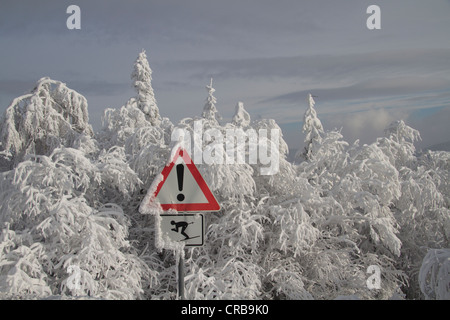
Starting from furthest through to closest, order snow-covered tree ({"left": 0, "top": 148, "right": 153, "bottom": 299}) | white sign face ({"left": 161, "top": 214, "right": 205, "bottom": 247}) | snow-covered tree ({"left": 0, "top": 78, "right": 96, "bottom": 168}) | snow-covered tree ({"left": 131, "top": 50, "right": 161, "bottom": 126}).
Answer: snow-covered tree ({"left": 131, "top": 50, "right": 161, "bottom": 126}) → snow-covered tree ({"left": 0, "top": 78, "right": 96, "bottom": 168}) → snow-covered tree ({"left": 0, "top": 148, "right": 153, "bottom": 299}) → white sign face ({"left": 161, "top": 214, "right": 205, "bottom": 247})

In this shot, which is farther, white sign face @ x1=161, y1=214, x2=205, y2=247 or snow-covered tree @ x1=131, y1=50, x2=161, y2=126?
snow-covered tree @ x1=131, y1=50, x2=161, y2=126

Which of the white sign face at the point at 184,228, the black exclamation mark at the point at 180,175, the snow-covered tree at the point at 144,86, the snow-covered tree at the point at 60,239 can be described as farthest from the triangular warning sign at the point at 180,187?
the snow-covered tree at the point at 144,86

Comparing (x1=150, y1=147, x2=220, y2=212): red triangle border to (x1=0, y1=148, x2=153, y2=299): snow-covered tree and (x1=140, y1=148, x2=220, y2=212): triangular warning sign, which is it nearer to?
(x1=140, y1=148, x2=220, y2=212): triangular warning sign

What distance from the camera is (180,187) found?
159 inches

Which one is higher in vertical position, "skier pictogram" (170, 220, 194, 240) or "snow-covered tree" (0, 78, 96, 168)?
"snow-covered tree" (0, 78, 96, 168)

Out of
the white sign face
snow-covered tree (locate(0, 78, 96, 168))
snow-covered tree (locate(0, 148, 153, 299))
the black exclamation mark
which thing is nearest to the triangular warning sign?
the black exclamation mark

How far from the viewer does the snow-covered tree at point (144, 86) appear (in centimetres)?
2062

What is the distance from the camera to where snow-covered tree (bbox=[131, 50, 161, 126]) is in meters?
20.6

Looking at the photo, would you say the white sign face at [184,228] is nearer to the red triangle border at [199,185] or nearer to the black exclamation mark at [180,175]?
the red triangle border at [199,185]

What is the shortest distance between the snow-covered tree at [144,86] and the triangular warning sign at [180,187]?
55.5ft

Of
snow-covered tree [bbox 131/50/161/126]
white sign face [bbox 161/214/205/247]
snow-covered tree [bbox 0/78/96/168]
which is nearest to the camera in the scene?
white sign face [bbox 161/214/205/247]

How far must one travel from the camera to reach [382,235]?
7328 mm

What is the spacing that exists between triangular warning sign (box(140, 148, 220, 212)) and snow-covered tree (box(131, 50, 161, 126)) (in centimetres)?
1693
